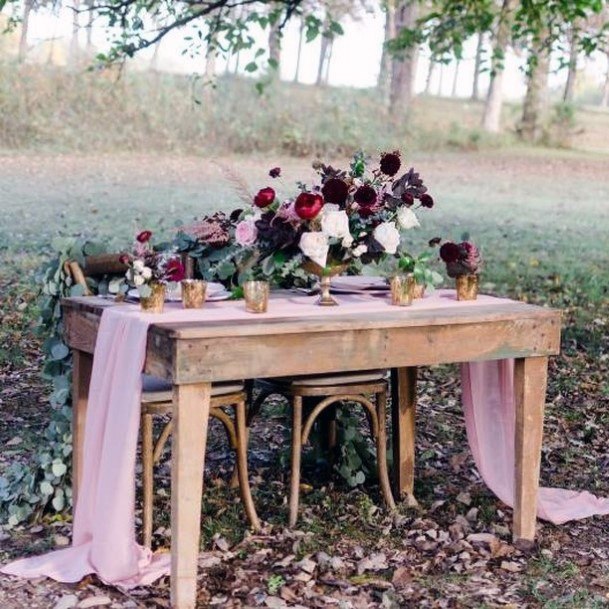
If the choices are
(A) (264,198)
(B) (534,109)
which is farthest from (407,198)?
(B) (534,109)

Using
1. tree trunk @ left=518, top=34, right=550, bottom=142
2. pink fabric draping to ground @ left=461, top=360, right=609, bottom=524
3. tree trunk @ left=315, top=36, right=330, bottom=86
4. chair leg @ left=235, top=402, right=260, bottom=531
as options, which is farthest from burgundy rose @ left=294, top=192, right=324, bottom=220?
tree trunk @ left=315, top=36, right=330, bottom=86

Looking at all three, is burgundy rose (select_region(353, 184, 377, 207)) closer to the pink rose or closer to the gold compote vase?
the gold compote vase

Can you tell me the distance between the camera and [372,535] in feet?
15.2

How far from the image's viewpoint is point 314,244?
407cm

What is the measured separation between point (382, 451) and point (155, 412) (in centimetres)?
104

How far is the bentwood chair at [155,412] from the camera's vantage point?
427 centimetres

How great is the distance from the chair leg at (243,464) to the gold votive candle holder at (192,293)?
540mm

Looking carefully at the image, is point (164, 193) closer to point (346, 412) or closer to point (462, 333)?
point (346, 412)

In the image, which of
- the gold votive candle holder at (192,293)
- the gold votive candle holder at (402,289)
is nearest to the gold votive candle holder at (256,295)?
the gold votive candle holder at (192,293)

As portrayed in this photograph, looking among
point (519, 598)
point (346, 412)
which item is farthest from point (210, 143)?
point (519, 598)

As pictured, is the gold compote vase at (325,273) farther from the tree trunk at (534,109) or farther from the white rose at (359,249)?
the tree trunk at (534,109)

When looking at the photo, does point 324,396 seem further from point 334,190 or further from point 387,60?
point 387,60

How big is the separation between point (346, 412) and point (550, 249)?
7.82 m

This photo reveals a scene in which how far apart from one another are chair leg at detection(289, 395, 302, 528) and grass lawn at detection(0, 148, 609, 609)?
10 cm
